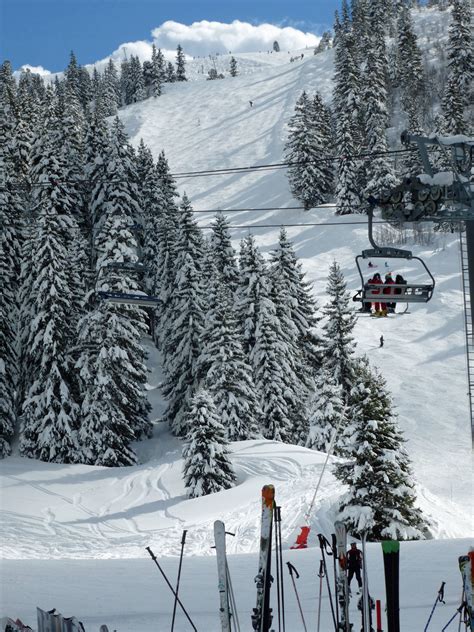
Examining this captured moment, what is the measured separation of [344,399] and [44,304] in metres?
16.5

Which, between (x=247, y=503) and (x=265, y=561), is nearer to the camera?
(x=265, y=561)

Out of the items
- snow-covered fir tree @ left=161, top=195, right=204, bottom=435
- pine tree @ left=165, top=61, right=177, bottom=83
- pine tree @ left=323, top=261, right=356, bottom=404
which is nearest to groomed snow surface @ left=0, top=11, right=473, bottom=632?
snow-covered fir tree @ left=161, top=195, right=204, bottom=435

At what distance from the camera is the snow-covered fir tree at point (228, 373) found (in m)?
37.4

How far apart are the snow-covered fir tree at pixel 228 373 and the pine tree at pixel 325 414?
2.87 m

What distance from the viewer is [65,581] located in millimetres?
15133

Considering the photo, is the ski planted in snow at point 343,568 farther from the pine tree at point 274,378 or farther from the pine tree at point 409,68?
the pine tree at point 409,68

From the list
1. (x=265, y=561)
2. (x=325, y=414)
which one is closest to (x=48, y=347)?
(x=325, y=414)

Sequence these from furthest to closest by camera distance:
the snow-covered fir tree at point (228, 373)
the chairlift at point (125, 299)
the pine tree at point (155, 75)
→ the pine tree at point (155, 75) < the snow-covered fir tree at point (228, 373) < the chairlift at point (125, 299)

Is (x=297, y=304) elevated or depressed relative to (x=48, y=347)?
elevated

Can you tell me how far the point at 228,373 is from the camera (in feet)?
125

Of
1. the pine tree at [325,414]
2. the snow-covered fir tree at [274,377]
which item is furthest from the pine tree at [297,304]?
the pine tree at [325,414]

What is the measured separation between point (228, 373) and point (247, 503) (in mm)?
11271

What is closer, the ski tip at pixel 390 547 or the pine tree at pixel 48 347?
the ski tip at pixel 390 547

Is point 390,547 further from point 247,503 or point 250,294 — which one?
point 250,294
